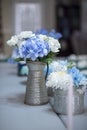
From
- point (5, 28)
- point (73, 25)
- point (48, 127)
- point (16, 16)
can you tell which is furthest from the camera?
point (73, 25)

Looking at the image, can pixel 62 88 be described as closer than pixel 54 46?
Yes

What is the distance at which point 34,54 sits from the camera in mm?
1234

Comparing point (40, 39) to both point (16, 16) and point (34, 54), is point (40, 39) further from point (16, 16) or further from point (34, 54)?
point (16, 16)

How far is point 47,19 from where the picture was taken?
246 inches

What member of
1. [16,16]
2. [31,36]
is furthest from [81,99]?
[16,16]

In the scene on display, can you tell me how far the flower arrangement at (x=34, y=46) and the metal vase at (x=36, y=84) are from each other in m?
0.04

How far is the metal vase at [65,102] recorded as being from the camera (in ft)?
3.80

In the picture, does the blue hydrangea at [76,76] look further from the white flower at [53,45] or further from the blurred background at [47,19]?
the blurred background at [47,19]

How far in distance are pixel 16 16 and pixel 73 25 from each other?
2021 mm

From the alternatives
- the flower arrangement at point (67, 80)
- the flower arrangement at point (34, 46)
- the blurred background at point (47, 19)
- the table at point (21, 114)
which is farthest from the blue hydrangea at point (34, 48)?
the blurred background at point (47, 19)

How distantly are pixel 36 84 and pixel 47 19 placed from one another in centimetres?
505

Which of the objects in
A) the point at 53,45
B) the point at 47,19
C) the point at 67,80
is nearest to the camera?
the point at 67,80

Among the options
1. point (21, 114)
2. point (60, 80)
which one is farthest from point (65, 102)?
Answer: point (21, 114)

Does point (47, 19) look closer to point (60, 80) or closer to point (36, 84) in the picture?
point (36, 84)
